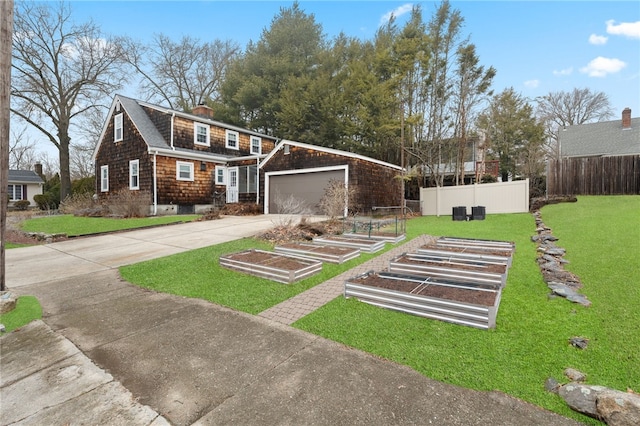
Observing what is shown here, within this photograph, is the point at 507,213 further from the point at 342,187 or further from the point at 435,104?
the point at 435,104

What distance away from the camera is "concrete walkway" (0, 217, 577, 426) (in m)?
2.06

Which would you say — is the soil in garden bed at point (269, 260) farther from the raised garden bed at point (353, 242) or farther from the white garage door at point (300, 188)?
the white garage door at point (300, 188)

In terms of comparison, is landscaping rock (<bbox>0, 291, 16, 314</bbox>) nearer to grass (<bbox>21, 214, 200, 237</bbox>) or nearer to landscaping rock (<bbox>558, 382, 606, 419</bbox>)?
landscaping rock (<bbox>558, 382, 606, 419</bbox>)

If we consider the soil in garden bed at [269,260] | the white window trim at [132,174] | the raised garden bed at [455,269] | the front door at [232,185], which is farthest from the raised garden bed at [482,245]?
the white window trim at [132,174]

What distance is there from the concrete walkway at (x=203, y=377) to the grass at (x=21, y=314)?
12 cm

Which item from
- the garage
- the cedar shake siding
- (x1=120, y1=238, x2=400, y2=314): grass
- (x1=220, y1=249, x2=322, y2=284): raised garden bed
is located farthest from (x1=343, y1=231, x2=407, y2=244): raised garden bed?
the cedar shake siding

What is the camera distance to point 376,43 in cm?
2177

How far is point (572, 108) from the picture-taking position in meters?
30.0

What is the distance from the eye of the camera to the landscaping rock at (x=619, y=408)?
1.85 metres

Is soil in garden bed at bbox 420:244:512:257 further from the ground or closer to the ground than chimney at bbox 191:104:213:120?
closer to the ground

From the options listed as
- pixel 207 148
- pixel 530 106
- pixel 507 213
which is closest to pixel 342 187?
pixel 507 213

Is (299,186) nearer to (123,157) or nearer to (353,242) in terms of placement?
(353,242)

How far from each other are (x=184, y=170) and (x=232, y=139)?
464 cm

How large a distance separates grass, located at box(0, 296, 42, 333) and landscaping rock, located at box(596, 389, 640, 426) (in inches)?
228
